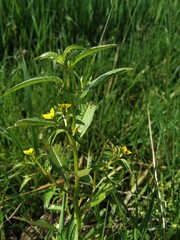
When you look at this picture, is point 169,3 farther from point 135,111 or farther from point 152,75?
point 135,111

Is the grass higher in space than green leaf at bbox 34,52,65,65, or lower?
lower

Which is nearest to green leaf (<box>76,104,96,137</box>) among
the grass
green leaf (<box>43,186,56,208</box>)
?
the grass

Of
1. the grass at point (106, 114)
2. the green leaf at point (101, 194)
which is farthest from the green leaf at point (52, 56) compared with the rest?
the green leaf at point (101, 194)

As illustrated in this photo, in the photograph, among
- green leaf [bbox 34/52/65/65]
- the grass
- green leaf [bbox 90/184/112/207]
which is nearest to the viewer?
green leaf [bbox 34/52/65/65]

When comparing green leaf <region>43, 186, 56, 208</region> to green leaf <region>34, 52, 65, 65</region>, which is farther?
green leaf <region>43, 186, 56, 208</region>

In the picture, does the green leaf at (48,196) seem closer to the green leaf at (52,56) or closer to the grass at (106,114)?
the grass at (106,114)

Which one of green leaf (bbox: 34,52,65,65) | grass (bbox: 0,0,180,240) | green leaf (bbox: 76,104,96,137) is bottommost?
grass (bbox: 0,0,180,240)

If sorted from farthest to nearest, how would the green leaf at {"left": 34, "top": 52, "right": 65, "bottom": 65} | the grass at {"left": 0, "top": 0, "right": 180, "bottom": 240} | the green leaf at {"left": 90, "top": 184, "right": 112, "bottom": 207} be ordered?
the grass at {"left": 0, "top": 0, "right": 180, "bottom": 240}
the green leaf at {"left": 90, "top": 184, "right": 112, "bottom": 207}
the green leaf at {"left": 34, "top": 52, "right": 65, "bottom": 65}

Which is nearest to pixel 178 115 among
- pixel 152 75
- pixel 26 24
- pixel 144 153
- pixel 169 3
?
pixel 144 153

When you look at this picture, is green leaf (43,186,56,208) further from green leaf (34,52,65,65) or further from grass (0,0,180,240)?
green leaf (34,52,65,65)
